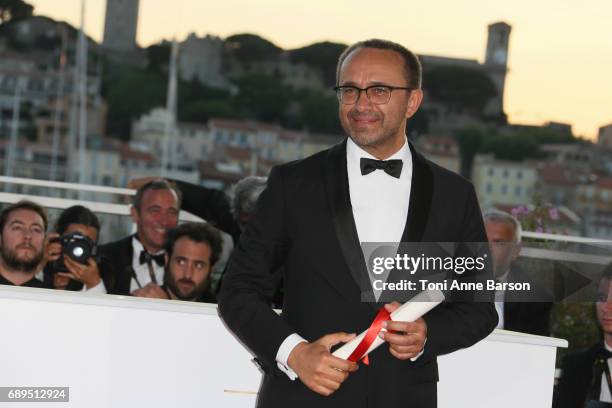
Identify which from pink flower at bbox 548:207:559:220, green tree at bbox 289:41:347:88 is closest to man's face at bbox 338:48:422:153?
pink flower at bbox 548:207:559:220

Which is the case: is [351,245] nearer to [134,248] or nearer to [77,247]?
[77,247]

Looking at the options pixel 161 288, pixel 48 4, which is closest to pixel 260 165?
pixel 48 4

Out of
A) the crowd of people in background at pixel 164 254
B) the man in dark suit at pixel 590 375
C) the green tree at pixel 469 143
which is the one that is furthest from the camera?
the green tree at pixel 469 143

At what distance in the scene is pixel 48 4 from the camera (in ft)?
367

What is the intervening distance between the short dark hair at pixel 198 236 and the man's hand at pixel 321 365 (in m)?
2.34

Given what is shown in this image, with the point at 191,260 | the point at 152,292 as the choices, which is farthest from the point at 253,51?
the point at 152,292

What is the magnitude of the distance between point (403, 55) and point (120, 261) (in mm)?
2828

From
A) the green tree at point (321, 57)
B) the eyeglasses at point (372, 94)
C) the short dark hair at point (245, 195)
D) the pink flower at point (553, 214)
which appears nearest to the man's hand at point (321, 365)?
the eyeglasses at point (372, 94)

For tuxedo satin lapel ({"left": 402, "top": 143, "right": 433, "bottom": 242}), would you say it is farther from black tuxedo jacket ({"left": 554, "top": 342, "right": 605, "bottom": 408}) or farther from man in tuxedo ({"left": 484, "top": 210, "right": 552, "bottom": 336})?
black tuxedo jacket ({"left": 554, "top": 342, "right": 605, "bottom": 408})

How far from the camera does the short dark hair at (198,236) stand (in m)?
4.60

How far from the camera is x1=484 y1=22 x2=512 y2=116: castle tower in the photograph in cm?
12156

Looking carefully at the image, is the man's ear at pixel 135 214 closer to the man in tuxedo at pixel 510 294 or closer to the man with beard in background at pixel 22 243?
the man with beard in background at pixel 22 243

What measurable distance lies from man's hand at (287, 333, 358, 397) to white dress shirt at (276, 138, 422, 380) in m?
0.07

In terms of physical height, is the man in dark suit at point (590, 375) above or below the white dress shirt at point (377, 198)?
below
